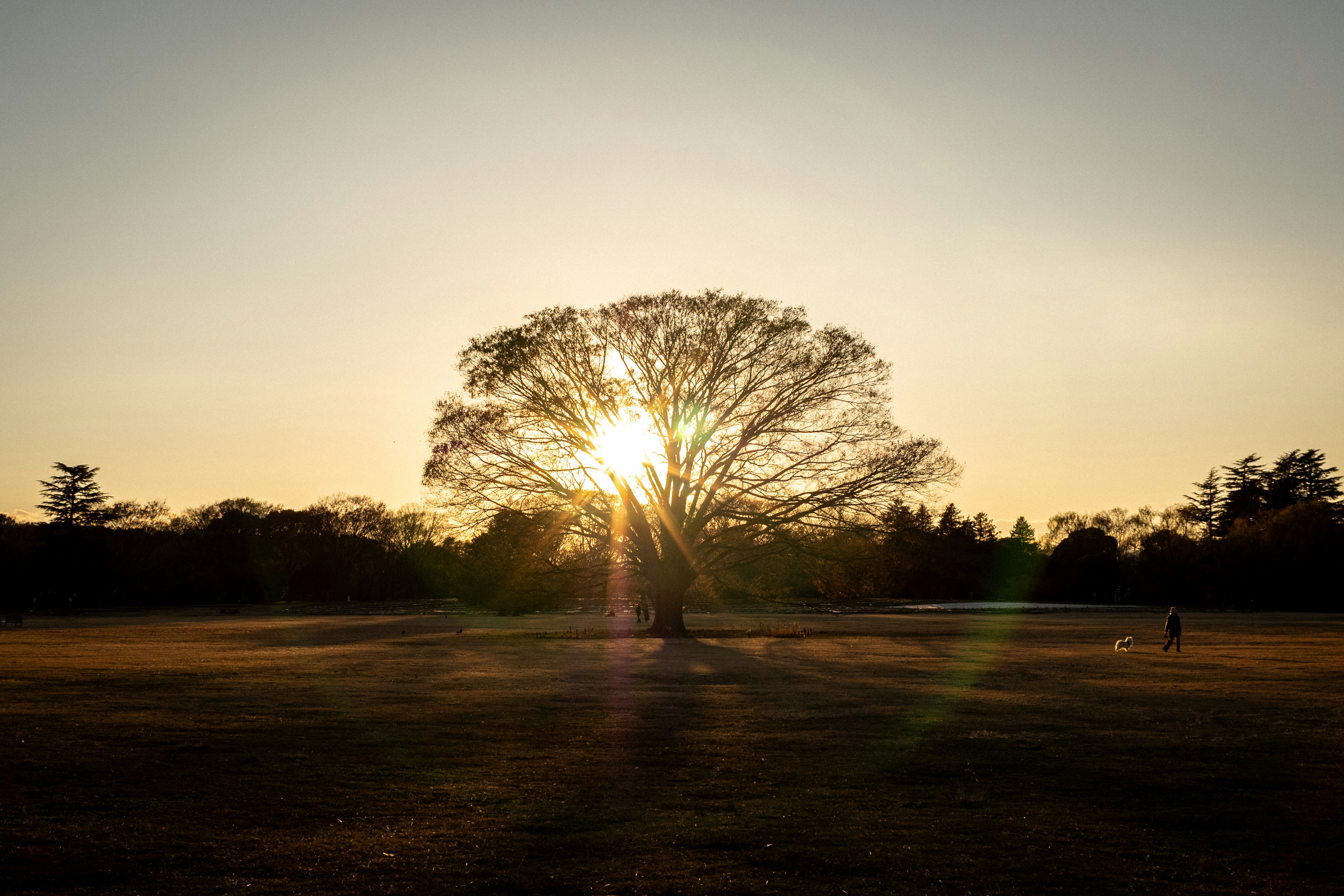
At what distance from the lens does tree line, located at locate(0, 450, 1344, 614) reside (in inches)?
3361

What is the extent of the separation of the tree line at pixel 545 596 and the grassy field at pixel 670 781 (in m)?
24.5

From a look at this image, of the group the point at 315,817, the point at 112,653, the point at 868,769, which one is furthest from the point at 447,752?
the point at 112,653

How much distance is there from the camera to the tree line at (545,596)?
85.4 metres

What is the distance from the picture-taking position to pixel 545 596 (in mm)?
45312

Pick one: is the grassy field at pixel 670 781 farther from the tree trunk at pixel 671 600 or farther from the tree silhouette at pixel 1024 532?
the tree silhouette at pixel 1024 532

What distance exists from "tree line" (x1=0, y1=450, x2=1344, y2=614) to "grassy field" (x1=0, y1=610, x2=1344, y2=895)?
2449cm

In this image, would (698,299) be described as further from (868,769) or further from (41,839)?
(41,839)

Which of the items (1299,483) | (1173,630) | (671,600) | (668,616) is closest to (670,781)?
(1173,630)

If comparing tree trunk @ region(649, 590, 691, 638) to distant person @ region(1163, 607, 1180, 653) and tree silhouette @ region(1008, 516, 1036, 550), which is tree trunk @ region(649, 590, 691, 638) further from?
tree silhouette @ region(1008, 516, 1036, 550)

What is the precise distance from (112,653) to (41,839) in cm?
2747

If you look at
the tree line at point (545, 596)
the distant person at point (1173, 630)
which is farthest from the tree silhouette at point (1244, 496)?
the distant person at point (1173, 630)

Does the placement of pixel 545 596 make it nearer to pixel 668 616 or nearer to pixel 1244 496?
pixel 668 616

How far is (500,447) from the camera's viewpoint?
40062 mm

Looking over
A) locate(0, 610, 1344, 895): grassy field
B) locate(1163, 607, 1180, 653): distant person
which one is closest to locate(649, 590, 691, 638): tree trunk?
locate(0, 610, 1344, 895): grassy field
